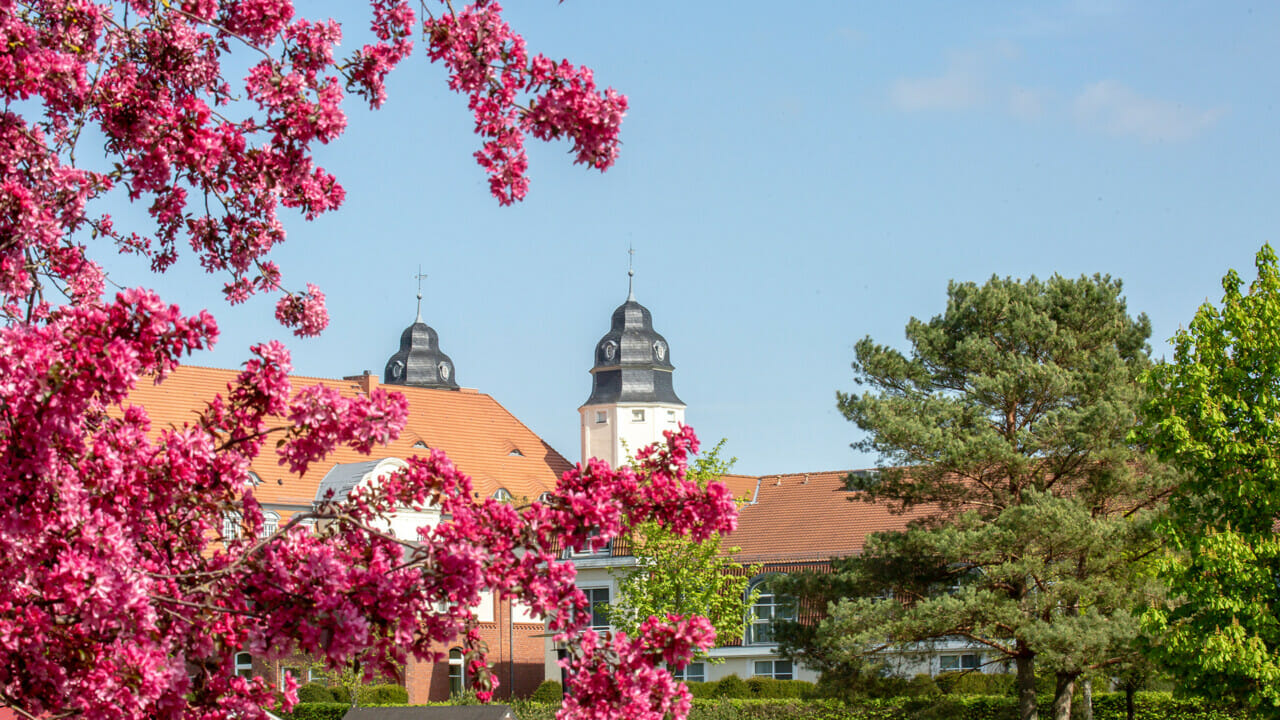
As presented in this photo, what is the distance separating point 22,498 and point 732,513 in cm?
244

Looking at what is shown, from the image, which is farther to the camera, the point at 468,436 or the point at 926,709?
the point at 468,436

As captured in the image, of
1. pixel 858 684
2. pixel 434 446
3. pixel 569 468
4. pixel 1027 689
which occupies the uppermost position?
pixel 434 446

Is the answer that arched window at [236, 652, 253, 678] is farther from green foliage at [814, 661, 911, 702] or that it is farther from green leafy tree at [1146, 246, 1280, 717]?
green leafy tree at [1146, 246, 1280, 717]

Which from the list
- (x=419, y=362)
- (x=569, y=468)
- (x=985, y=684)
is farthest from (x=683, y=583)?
(x=419, y=362)

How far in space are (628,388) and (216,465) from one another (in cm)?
6519

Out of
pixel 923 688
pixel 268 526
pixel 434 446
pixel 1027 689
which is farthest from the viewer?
pixel 434 446

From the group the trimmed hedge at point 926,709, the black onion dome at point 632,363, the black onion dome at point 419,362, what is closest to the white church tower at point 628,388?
the black onion dome at point 632,363

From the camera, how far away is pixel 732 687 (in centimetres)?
Result: 4550

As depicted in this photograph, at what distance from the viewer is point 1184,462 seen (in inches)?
949

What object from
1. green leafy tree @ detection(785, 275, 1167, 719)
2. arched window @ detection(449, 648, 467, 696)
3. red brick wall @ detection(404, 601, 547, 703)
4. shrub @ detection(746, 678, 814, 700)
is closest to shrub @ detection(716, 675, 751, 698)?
shrub @ detection(746, 678, 814, 700)

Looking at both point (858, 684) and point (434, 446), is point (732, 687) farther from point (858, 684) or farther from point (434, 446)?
point (434, 446)

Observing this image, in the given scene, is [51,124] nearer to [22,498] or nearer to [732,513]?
[22,498]

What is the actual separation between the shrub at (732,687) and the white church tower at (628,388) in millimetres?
23967

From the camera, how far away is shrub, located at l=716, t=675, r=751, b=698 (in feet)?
148
